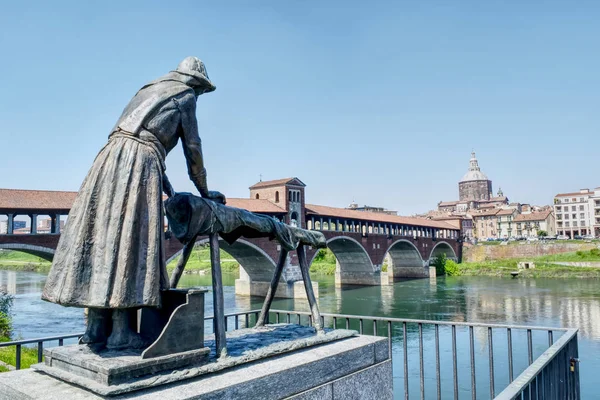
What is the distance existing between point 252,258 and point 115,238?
28.2 meters

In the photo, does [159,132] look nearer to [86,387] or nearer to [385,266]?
[86,387]

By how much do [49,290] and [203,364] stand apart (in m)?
1.03

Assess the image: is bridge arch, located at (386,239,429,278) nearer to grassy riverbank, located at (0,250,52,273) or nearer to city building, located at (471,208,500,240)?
grassy riverbank, located at (0,250,52,273)

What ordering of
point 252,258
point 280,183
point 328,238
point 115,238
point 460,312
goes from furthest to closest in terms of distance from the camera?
point 328,238, point 280,183, point 252,258, point 460,312, point 115,238

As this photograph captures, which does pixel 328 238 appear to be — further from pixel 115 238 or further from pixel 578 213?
pixel 578 213

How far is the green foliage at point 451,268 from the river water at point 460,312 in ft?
22.0

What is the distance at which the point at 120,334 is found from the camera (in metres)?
3.04

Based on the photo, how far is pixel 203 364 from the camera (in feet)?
10.0

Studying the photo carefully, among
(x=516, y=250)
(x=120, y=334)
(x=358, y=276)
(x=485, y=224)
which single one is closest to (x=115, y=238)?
(x=120, y=334)

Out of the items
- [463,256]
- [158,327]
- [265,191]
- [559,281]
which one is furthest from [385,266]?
[158,327]

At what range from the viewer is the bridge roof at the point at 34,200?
64.5 feet

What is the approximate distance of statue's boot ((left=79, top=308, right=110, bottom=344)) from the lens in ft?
10.1

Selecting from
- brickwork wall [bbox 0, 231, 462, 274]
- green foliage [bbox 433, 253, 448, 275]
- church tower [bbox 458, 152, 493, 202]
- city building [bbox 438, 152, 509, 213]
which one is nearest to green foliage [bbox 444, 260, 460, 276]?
green foliage [bbox 433, 253, 448, 275]

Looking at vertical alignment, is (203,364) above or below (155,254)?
below
